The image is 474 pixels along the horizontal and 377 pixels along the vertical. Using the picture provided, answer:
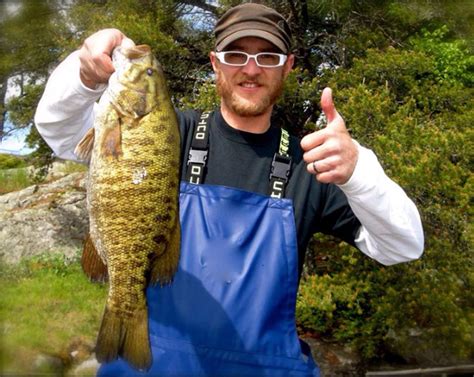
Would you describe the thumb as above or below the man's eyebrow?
below

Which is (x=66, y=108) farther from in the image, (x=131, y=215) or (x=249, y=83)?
(x=249, y=83)

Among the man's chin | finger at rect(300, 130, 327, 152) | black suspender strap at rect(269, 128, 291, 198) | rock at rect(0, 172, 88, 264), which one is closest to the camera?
finger at rect(300, 130, 327, 152)

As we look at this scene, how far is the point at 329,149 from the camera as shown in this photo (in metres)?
1.86

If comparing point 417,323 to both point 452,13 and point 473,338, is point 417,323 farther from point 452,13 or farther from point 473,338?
point 452,13

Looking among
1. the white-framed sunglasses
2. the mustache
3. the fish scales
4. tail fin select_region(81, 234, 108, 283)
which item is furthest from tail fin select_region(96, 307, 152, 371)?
the white-framed sunglasses

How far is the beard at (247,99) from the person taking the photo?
2.51m

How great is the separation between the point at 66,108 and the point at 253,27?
1028 millimetres

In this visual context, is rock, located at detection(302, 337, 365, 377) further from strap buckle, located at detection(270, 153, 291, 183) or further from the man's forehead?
the man's forehead

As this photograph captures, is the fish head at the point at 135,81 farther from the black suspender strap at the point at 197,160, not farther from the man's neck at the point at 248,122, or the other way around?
the man's neck at the point at 248,122

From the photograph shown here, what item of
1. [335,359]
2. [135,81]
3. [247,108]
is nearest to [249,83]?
[247,108]

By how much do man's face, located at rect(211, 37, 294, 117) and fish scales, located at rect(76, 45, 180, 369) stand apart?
55 cm

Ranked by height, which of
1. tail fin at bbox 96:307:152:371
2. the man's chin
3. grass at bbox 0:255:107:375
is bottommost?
grass at bbox 0:255:107:375

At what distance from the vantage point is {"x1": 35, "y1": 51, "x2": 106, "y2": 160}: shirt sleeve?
2.18 metres

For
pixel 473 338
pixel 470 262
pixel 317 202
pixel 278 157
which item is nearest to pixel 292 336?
pixel 317 202
